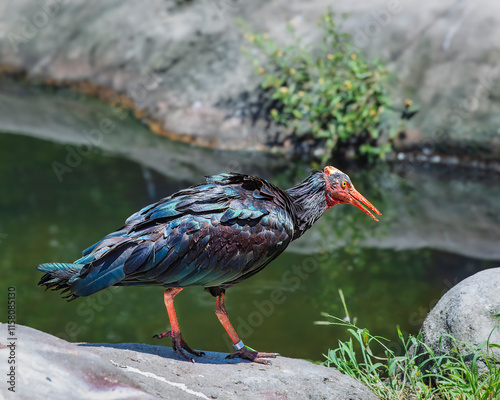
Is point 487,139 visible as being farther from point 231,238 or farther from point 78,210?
point 231,238

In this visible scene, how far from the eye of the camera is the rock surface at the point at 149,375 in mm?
3611

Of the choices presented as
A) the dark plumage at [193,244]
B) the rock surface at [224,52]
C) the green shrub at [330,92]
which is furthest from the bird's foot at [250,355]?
the rock surface at [224,52]

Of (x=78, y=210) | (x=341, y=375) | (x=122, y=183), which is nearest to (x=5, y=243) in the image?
(x=78, y=210)

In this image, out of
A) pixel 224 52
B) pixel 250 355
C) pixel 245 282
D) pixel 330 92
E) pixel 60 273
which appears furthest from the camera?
pixel 224 52

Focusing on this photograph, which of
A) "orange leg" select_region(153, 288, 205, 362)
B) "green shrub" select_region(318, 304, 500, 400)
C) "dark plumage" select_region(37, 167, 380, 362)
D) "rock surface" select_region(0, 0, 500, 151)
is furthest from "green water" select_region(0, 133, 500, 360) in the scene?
"dark plumage" select_region(37, 167, 380, 362)

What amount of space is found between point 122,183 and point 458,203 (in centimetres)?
447

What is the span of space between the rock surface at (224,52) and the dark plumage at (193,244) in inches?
245

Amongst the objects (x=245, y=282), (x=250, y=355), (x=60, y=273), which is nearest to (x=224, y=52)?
(x=245, y=282)

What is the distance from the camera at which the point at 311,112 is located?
34.2 ft

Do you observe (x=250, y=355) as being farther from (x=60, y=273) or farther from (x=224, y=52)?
(x=224, y=52)

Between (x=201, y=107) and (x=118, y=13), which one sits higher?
(x=118, y=13)

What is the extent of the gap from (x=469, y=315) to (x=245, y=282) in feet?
10.6

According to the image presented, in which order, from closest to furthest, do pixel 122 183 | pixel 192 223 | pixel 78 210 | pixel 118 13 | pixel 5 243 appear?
pixel 192 223 < pixel 5 243 < pixel 78 210 < pixel 122 183 < pixel 118 13

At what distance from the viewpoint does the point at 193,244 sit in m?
4.55
